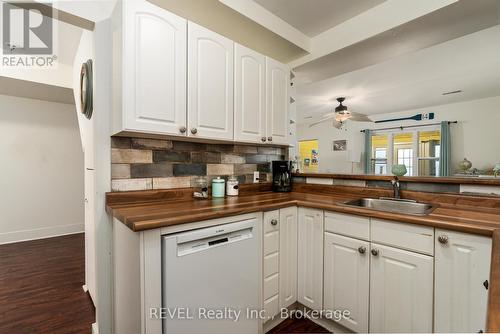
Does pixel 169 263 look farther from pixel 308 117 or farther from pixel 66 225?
pixel 308 117

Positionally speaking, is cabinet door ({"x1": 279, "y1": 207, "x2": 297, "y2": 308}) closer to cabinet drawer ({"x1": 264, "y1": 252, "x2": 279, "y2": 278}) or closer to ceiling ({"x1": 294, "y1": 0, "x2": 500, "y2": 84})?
cabinet drawer ({"x1": 264, "y1": 252, "x2": 279, "y2": 278})

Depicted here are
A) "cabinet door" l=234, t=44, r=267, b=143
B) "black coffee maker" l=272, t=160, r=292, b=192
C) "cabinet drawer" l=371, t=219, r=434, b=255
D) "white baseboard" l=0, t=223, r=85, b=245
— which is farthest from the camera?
"white baseboard" l=0, t=223, r=85, b=245

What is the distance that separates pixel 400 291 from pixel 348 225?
16.6 inches

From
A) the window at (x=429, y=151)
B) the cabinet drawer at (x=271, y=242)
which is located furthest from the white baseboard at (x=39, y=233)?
the window at (x=429, y=151)

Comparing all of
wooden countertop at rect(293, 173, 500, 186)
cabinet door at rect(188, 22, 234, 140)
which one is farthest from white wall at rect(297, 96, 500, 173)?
cabinet door at rect(188, 22, 234, 140)

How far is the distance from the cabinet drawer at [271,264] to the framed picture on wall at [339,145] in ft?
17.7

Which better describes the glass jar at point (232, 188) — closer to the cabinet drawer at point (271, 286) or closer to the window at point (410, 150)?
the cabinet drawer at point (271, 286)

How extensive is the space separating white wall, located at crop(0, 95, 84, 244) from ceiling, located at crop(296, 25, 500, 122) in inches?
156

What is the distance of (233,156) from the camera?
6.97 ft

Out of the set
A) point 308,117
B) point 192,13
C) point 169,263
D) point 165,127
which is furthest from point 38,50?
point 308,117

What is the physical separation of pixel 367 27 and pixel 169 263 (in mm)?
2219

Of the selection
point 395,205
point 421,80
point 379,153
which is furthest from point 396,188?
point 379,153

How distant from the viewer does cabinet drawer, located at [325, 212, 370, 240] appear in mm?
1356

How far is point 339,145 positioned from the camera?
20.7 ft
